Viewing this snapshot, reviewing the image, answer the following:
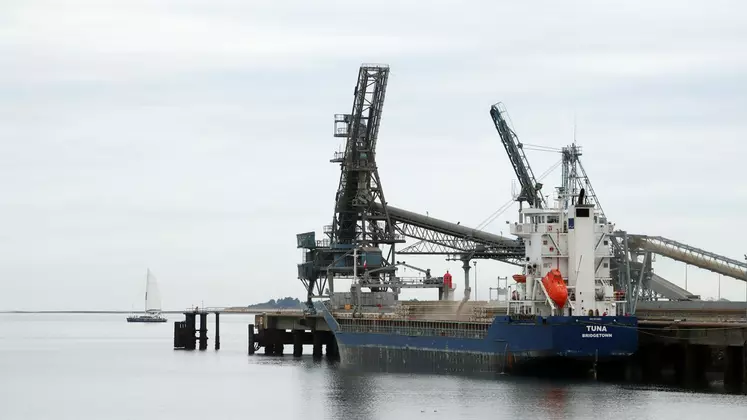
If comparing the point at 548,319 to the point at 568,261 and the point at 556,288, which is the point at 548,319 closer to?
the point at 556,288

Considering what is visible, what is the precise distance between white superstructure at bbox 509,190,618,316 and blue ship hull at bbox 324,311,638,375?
1777 mm

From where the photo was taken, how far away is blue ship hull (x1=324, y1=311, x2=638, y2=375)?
213ft

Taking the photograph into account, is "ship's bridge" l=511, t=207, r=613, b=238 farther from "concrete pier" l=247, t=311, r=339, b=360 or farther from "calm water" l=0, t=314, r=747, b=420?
"concrete pier" l=247, t=311, r=339, b=360

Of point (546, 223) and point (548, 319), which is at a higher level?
point (546, 223)

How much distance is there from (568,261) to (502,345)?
17.6 feet

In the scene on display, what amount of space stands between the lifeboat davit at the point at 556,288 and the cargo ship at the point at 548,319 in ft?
0.16

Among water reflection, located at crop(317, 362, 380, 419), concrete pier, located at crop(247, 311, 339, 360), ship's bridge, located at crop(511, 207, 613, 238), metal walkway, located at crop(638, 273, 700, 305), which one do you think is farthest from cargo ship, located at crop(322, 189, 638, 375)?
metal walkway, located at crop(638, 273, 700, 305)

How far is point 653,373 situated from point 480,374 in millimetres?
8753

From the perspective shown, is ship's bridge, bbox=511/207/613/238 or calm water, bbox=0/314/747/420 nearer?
calm water, bbox=0/314/747/420

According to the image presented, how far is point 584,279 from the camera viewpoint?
67312mm

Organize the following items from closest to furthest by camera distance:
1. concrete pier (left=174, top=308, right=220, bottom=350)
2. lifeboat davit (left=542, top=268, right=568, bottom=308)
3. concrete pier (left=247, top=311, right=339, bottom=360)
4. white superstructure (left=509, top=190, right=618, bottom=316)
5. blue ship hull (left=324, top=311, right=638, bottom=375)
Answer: blue ship hull (left=324, top=311, right=638, bottom=375) < lifeboat davit (left=542, top=268, right=568, bottom=308) < white superstructure (left=509, top=190, right=618, bottom=316) < concrete pier (left=247, top=311, right=339, bottom=360) < concrete pier (left=174, top=308, right=220, bottom=350)

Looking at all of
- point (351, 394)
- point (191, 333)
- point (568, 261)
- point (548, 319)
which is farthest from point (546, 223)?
point (191, 333)

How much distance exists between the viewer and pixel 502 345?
69125mm

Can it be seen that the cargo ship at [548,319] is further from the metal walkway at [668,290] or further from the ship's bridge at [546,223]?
the metal walkway at [668,290]
